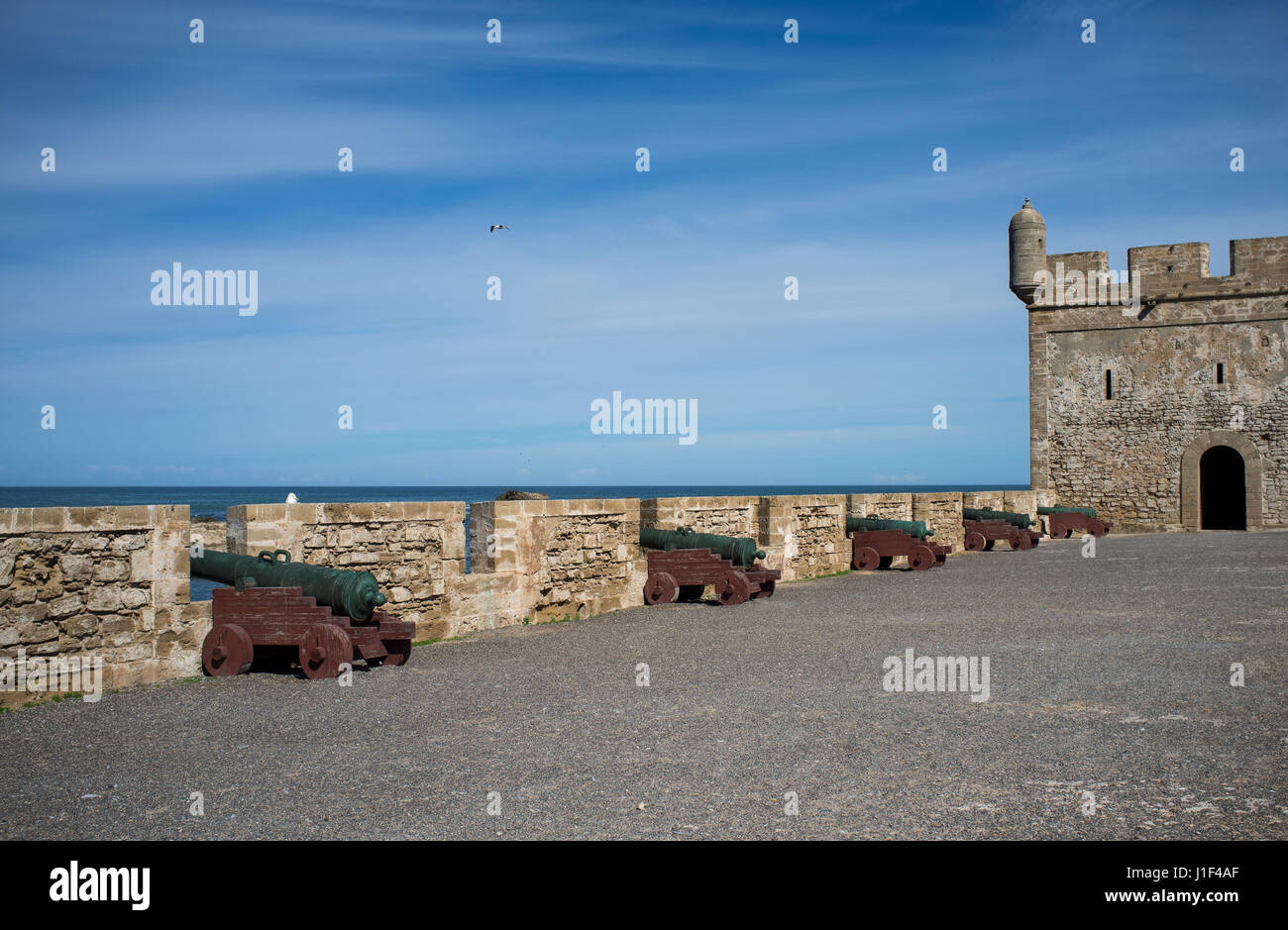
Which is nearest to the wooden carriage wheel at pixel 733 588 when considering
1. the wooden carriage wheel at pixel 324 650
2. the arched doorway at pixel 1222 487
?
the wooden carriage wheel at pixel 324 650

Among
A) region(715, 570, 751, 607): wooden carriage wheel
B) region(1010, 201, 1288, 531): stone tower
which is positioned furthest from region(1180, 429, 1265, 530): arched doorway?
region(715, 570, 751, 607): wooden carriage wheel

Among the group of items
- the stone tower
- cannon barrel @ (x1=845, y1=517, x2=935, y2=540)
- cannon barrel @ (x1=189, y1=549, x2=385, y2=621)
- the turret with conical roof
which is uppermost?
the turret with conical roof

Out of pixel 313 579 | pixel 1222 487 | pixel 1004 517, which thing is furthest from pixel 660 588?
pixel 1222 487

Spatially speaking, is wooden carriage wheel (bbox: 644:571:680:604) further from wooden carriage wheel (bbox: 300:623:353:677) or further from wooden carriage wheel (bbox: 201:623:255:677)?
wooden carriage wheel (bbox: 201:623:255:677)

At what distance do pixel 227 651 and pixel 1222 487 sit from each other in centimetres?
2776

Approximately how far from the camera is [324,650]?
6.53 meters

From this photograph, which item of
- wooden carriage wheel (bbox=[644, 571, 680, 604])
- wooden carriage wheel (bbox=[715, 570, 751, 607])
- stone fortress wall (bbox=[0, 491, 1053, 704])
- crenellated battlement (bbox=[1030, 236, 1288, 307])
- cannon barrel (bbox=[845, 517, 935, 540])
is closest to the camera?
stone fortress wall (bbox=[0, 491, 1053, 704])

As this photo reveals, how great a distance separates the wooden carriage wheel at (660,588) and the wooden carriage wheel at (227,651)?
5161 mm

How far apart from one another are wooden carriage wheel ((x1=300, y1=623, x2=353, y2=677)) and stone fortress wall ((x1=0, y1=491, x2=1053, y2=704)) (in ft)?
2.55

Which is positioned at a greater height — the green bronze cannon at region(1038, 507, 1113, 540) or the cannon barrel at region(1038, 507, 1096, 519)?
the cannon barrel at region(1038, 507, 1096, 519)

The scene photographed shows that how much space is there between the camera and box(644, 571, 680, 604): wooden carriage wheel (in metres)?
11.0

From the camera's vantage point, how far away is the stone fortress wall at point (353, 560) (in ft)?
19.6

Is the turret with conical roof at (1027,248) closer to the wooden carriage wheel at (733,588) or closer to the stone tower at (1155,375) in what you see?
the stone tower at (1155,375)
